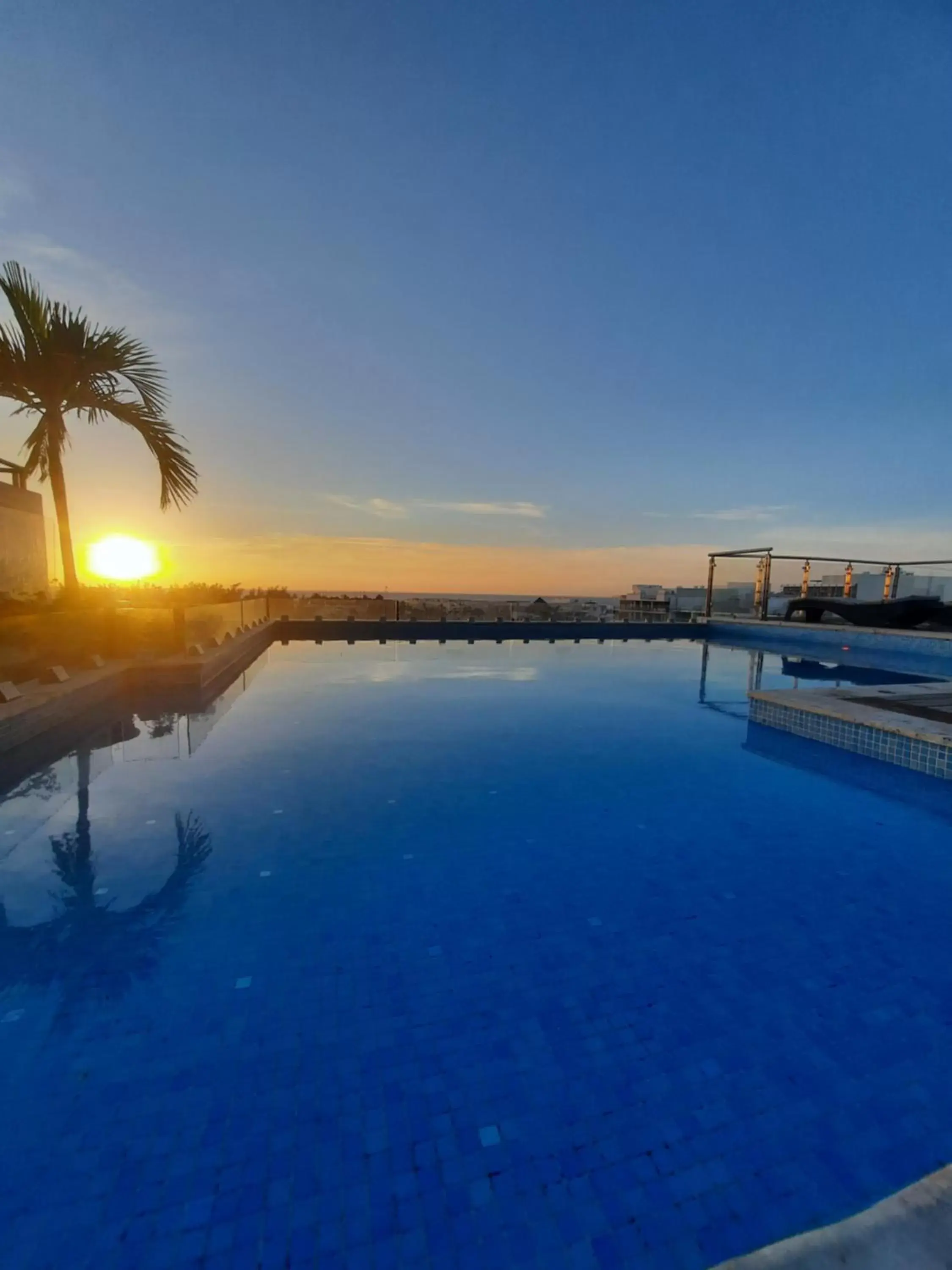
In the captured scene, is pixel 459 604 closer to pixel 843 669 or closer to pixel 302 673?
pixel 302 673

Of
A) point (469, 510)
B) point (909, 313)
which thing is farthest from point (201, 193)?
point (469, 510)

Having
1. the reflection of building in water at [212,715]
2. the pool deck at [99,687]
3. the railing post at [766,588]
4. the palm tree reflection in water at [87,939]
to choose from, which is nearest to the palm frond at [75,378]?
the pool deck at [99,687]

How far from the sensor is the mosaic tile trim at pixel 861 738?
16.2ft

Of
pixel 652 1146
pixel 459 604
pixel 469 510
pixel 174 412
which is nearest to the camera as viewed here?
pixel 652 1146

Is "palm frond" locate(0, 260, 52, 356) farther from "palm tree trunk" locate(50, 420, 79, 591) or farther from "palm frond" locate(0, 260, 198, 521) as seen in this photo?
"palm tree trunk" locate(50, 420, 79, 591)

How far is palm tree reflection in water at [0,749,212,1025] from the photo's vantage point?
2.25 metres

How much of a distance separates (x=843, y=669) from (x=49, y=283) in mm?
15139

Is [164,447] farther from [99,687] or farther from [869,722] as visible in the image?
[869,722]

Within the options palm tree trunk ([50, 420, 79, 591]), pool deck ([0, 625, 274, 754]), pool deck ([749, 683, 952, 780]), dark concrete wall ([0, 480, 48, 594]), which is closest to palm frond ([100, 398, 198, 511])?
palm tree trunk ([50, 420, 79, 591])

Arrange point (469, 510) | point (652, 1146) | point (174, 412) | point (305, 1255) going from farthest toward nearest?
point (469, 510) → point (174, 412) → point (652, 1146) → point (305, 1255)

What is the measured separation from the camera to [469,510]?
2395cm

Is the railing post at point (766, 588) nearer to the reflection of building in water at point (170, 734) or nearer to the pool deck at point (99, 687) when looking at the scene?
the pool deck at point (99, 687)

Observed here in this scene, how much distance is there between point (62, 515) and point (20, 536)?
4.66 m

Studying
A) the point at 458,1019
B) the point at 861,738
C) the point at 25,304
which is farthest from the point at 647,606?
the point at 458,1019
